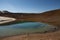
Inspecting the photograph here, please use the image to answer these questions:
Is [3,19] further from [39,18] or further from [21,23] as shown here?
[39,18]

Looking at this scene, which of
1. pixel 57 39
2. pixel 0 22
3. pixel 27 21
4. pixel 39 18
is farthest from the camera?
pixel 27 21

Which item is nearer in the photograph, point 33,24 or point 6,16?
point 33,24

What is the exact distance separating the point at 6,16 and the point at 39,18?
2092mm

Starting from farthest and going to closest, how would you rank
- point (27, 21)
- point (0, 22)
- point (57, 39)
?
point (27, 21) → point (0, 22) → point (57, 39)

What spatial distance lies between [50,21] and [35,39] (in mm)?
3429

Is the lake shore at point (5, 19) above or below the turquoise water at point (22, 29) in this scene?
above

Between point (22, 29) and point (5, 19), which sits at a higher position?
point (5, 19)

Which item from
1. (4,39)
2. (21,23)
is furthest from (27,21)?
(4,39)

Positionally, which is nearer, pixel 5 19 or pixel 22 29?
pixel 22 29

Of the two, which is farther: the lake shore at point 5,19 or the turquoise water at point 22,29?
the lake shore at point 5,19

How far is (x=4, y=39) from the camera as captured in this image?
4.02 metres

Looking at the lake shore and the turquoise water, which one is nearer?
the turquoise water

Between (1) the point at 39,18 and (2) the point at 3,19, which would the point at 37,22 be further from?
(2) the point at 3,19

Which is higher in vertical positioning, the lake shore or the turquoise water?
the lake shore
